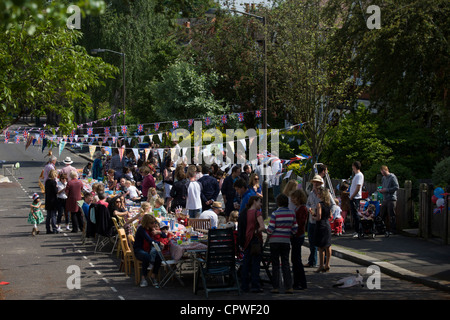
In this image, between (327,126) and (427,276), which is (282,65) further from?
(427,276)

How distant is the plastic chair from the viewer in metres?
11.1

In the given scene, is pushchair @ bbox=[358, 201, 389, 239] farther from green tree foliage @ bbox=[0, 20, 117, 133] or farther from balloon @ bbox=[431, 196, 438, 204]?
green tree foliage @ bbox=[0, 20, 117, 133]

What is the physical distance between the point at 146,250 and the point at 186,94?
24.7 metres

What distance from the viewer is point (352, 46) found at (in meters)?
22.4

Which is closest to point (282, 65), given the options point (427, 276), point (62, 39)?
point (62, 39)

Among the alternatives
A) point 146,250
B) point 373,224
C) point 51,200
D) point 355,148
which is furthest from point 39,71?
point 355,148

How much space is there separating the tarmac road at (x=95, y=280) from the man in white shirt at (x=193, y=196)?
8.10ft

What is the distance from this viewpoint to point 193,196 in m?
16.6

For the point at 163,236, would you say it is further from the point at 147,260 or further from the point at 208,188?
the point at 208,188

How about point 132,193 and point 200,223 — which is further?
point 132,193

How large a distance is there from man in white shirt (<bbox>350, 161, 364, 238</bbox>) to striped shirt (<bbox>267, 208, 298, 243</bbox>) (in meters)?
6.05

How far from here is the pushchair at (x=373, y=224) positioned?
55.3 ft

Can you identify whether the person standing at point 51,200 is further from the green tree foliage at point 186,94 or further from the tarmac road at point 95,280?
the green tree foliage at point 186,94

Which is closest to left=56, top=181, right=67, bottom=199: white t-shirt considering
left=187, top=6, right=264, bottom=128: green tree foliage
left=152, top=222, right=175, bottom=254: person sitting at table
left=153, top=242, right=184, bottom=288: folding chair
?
left=152, top=222, right=175, bottom=254: person sitting at table
